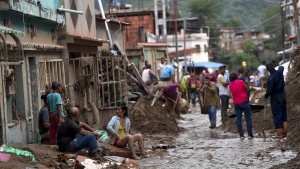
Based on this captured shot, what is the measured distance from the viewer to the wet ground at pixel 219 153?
12.6 m

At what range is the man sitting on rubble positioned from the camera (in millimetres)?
12578

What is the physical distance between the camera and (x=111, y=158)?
13.0 meters

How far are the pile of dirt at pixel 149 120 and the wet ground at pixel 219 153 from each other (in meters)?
0.98

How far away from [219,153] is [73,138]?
3258mm

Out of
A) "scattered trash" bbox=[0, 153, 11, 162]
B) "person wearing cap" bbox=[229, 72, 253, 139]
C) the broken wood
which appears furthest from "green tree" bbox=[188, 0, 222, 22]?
"scattered trash" bbox=[0, 153, 11, 162]

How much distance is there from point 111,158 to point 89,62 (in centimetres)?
561

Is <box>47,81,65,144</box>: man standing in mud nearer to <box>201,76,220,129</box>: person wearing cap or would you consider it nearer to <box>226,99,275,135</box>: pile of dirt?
<box>226,99,275,135</box>: pile of dirt

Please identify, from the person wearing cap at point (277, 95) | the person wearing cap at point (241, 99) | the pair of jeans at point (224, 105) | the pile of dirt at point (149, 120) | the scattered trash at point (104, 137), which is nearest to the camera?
the scattered trash at point (104, 137)

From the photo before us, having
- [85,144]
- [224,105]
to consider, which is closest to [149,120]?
[224,105]

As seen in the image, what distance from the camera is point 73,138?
1277 centimetres

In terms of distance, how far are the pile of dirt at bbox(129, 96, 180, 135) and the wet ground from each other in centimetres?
98

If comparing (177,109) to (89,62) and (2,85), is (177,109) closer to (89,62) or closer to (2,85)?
(89,62)

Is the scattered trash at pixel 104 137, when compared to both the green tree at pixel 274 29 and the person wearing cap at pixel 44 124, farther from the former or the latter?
the green tree at pixel 274 29

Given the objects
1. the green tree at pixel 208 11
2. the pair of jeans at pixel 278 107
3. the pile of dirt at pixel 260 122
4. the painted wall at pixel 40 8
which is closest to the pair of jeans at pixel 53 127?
the painted wall at pixel 40 8
